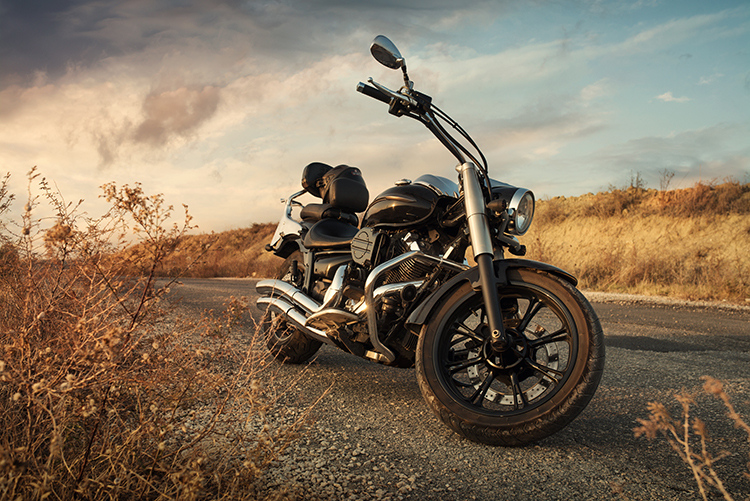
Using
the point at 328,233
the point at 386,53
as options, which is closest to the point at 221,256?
the point at 328,233

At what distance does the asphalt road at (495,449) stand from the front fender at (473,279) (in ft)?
2.13

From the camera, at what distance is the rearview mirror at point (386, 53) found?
2.72m

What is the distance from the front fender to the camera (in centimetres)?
248

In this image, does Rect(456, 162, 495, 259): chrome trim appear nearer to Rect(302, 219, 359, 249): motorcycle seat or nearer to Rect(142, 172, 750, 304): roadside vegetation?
Rect(302, 219, 359, 249): motorcycle seat

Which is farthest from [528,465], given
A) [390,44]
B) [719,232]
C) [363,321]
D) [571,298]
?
[719,232]

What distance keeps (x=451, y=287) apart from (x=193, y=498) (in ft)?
5.50

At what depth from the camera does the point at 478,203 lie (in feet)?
8.95

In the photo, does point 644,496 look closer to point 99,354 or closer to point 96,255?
point 99,354

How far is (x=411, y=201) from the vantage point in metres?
3.12

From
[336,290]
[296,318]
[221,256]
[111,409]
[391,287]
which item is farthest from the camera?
[221,256]

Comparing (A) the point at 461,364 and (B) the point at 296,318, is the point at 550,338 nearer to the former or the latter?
(A) the point at 461,364

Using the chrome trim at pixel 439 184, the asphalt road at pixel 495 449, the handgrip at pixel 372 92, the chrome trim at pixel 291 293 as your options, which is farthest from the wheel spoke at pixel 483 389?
the handgrip at pixel 372 92

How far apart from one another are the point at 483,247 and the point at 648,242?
1817 centimetres

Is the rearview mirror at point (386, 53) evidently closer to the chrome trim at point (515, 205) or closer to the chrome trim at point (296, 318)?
the chrome trim at point (515, 205)
